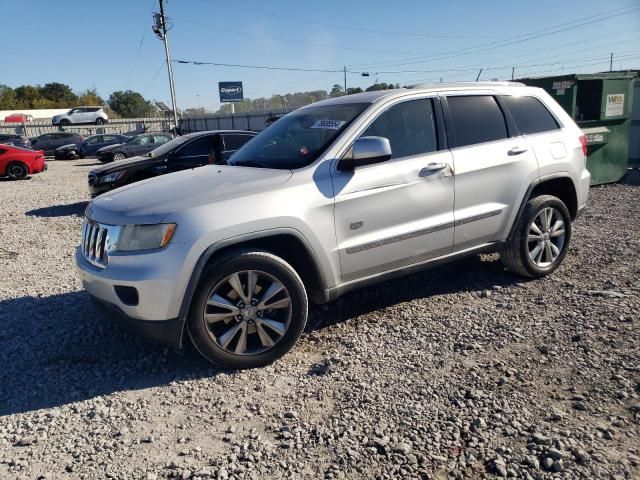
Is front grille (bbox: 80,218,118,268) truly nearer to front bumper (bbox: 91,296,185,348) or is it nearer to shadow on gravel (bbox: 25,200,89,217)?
front bumper (bbox: 91,296,185,348)

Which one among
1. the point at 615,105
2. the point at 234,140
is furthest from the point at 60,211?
the point at 615,105

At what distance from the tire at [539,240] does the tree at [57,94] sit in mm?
97794

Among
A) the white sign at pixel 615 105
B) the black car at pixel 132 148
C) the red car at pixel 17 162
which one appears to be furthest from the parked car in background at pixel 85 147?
the white sign at pixel 615 105

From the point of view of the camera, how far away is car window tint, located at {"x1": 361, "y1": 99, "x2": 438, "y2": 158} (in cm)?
393

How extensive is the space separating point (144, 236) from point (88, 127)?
48.9 metres

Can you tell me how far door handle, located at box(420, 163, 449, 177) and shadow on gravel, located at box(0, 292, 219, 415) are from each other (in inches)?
84.3

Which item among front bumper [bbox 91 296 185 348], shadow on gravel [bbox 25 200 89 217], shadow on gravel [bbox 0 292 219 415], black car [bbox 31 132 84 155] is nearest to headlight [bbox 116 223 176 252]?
front bumper [bbox 91 296 185 348]

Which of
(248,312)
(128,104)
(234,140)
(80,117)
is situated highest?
(128,104)

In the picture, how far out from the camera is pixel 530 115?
4.78 m

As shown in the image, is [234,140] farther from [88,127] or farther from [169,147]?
[88,127]

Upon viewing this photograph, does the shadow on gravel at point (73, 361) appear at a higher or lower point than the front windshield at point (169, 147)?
lower

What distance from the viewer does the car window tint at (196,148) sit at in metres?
9.45

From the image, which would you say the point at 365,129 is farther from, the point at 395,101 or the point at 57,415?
the point at 57,415

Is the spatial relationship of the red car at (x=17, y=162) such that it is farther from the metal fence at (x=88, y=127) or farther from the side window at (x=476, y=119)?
the metal fence at (x=88, y=127)
